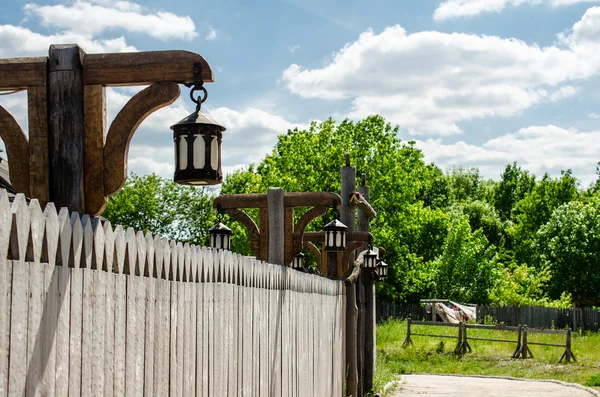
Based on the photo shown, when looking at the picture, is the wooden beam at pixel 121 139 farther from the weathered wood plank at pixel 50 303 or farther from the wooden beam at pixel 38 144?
the weathered wood plank at pixel 50 303

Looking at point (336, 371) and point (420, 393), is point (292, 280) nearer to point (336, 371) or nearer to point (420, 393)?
point (336, 371)

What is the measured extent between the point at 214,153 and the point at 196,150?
0.40ft

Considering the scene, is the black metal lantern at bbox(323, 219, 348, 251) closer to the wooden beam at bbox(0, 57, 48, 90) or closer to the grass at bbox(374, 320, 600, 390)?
the grass at bbox(374, 320, 600, 390)

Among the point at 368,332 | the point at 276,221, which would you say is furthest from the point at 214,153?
the point at 368,332

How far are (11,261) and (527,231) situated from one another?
191 feet

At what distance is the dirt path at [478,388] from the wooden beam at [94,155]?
37.5ft

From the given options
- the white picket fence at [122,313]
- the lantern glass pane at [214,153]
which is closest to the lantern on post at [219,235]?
the white picket fence at [122,313]

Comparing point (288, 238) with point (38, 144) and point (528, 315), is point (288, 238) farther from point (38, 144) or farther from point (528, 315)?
point (528, 315)

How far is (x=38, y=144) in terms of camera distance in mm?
4918

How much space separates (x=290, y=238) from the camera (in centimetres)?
1205

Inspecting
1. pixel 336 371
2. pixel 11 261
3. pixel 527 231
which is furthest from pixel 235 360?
pixel 527 231

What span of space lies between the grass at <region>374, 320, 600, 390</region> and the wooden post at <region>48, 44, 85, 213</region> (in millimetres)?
13225

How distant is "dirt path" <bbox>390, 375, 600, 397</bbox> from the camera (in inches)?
637

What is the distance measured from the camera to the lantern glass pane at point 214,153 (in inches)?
217
